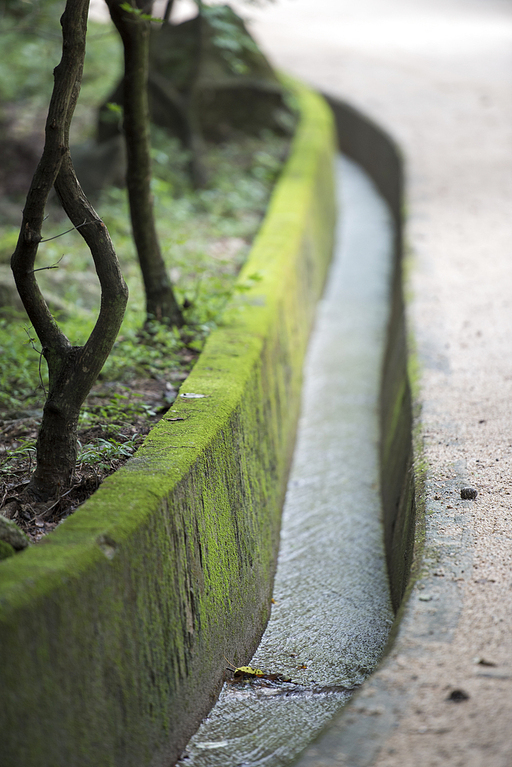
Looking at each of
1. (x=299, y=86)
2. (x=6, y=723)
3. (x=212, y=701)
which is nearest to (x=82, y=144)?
(x=299, y=86)

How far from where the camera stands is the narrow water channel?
2391 mm

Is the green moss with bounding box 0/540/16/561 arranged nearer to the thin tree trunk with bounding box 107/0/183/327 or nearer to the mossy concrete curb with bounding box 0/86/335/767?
the mossy concrete curb with bounding box 0/86/335/767

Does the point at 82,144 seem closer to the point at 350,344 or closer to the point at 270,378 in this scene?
the point at 350,344

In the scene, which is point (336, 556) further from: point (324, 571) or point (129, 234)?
point (129, 234)

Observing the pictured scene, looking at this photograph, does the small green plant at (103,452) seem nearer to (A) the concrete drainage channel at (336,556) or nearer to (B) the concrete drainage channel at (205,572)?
(B) the concrete drainage channel at (205,572)

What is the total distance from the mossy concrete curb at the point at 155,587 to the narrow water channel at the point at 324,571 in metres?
0.11

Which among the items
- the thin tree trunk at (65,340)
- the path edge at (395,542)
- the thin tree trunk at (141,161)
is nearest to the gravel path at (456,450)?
the path edge at (395,542)

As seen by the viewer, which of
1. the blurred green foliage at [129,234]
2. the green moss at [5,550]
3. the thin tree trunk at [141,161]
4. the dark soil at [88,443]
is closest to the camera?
the green moss at [5,550]

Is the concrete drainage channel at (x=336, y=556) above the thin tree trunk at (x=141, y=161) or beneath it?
beneath

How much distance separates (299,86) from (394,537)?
9.16 meters

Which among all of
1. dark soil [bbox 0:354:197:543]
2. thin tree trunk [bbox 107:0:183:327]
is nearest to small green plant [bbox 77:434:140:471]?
dark soil [bbox 0:354:197:543]

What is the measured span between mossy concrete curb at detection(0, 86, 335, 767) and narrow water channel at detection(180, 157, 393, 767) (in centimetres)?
11

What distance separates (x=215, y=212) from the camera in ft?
21.6

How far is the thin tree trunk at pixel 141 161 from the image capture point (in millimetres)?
3520
